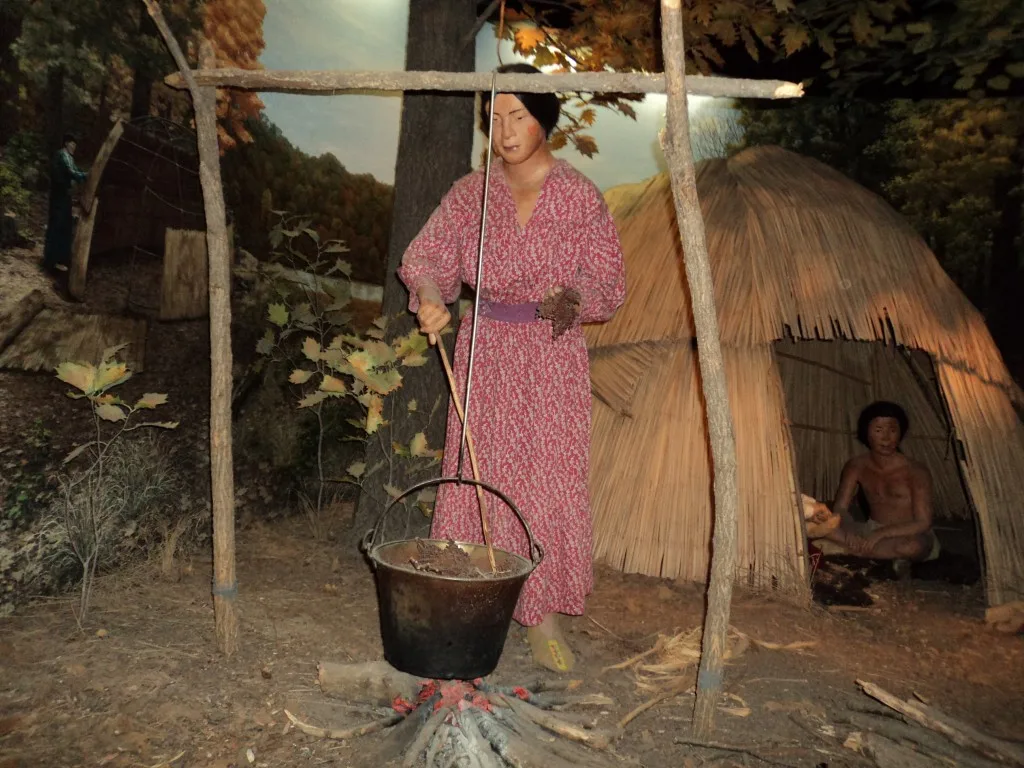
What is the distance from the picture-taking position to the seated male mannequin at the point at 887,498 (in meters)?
4.12

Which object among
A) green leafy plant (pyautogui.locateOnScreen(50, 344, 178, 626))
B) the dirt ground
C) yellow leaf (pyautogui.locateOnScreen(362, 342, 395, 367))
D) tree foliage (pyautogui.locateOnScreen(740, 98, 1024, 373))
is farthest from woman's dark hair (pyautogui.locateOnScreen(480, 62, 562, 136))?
tree foliage (pyautogui.locateOnScreen(740, 98, 1024, 373))

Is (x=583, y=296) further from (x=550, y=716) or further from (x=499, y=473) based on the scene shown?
(x=550, y=716)

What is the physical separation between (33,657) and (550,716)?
153 centimetres

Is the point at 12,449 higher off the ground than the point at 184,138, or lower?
lower

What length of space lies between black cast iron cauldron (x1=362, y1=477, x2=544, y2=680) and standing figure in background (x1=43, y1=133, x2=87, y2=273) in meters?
1.77

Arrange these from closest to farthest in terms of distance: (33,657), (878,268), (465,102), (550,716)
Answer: (550,716) → (33,657) → (465,102) → (878,268)

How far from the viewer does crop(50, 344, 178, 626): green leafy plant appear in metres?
2.39

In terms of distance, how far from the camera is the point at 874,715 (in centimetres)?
221

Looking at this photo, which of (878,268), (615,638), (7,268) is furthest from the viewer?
(878,268)

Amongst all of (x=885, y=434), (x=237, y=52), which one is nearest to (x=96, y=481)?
(x=237, y=52)

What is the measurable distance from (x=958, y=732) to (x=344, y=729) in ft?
5.45

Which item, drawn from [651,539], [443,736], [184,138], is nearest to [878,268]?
[651,539]

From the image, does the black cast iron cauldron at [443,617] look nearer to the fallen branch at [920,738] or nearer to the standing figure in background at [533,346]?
the standing figure in background at [533,346]

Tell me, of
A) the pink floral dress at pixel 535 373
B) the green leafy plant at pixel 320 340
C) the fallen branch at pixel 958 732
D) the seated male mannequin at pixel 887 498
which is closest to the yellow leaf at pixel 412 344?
the green leafy plant at pixel 320 340
